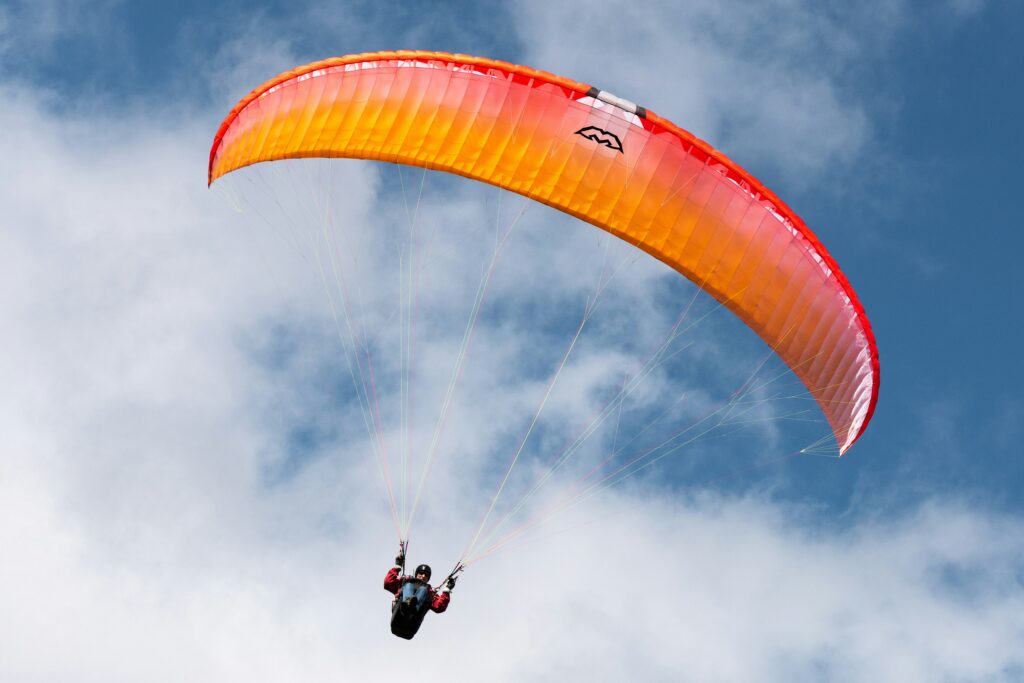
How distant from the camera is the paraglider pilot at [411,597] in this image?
18.2 metres

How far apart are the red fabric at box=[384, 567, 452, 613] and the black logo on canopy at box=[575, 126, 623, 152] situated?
7.10m

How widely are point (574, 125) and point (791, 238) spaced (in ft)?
12.1

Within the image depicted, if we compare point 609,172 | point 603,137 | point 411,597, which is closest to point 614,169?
point 609,172

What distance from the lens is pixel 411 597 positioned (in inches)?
717

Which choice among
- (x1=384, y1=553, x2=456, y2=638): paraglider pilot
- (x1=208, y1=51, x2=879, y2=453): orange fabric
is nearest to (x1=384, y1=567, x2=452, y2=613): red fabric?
(x1=384, y1=553, x2=456, y2=638): paraglider pilot

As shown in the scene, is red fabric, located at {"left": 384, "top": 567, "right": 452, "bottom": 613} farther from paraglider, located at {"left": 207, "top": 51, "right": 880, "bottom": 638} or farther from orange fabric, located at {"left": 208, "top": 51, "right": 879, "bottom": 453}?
orange fabric, located at {"left": 208, "top": 51, "right": 879, "bottom": 453}

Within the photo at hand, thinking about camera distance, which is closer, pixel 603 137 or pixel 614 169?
pixel 603 137

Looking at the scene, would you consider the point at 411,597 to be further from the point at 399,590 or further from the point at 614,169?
the point at 614,169

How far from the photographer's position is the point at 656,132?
18.7 meters

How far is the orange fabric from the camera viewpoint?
1881 cm

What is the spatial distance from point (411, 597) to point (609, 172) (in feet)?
23.0

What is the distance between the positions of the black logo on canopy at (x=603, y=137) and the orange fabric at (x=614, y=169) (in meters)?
0.02

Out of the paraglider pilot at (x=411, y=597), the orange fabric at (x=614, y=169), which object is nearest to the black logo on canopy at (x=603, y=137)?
the orange fabric at (x=614, y=169)

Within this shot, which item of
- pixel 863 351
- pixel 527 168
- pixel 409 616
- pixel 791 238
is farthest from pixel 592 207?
pixel 409 616
